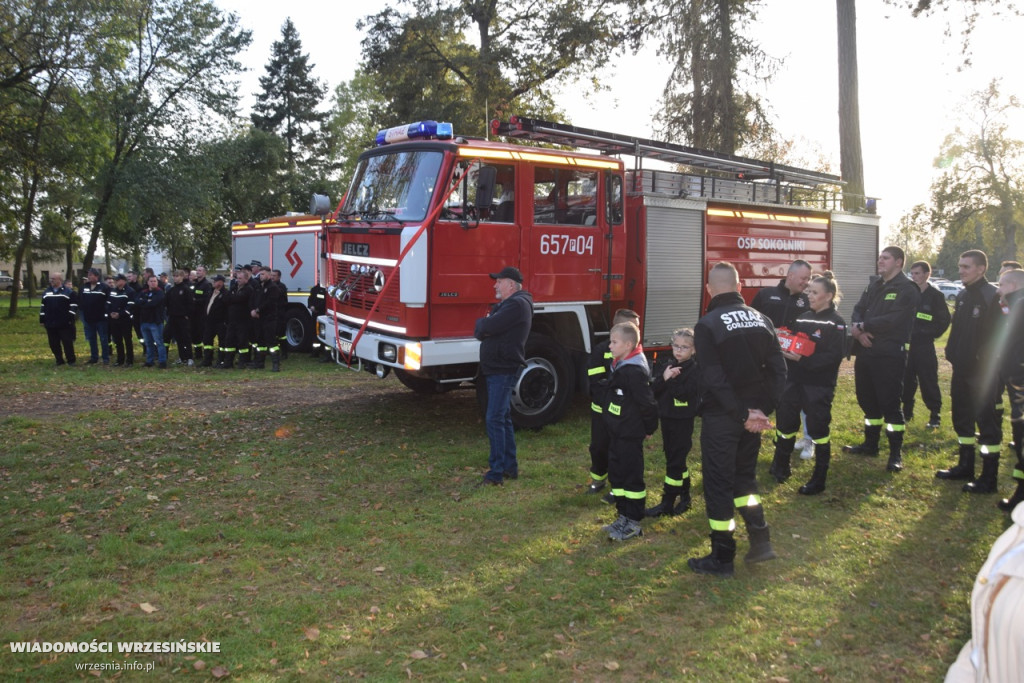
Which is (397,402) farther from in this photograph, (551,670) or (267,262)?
(267,262)

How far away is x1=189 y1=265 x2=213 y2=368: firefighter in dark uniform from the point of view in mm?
13797

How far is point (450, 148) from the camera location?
757cm

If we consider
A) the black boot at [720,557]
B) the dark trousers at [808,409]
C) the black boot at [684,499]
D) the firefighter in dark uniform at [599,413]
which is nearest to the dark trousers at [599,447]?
the firefighter in dark uniform at [599,413]

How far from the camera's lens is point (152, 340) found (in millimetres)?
13594

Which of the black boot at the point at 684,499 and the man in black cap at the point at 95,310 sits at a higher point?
the man in black cap at the point at 95,310

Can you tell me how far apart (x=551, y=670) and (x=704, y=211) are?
717 centimetres

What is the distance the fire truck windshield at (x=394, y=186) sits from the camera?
24.8ft

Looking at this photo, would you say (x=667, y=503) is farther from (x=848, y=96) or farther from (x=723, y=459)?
(x=848, y=96)

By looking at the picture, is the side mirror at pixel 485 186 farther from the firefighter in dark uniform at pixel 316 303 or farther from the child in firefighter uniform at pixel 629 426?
the firefighter in dark uniform at pixel 316 303

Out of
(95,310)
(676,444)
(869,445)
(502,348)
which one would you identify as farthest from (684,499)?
(95,310)

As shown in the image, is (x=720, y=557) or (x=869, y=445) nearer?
(x=720, y=557)

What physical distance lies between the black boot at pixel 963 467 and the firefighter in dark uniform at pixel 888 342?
400mm

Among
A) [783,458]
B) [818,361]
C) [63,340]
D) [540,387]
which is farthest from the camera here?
[63,340]

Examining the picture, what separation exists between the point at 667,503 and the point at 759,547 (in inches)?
42.1
